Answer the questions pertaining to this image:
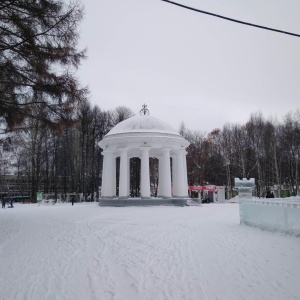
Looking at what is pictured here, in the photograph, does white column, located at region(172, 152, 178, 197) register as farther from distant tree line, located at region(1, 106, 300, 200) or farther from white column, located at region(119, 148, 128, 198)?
distant tree line, located at region(1, 106, 300, 200)

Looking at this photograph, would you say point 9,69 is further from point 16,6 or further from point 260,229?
point 260,229

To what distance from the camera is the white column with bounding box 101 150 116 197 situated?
27.6 m

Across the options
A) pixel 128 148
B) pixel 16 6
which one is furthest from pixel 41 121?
pixel 128 148

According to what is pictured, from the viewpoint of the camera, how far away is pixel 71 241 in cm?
862

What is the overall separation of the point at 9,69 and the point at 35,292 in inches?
332

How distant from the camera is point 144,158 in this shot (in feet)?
86.2

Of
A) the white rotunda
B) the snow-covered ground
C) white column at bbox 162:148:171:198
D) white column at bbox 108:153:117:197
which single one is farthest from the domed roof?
the snow-covered ground

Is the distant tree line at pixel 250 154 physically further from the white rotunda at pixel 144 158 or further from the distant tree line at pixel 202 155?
the white rotunda at pixel 144 158

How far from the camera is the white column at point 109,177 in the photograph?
27.6 metres

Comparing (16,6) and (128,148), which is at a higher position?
(16,6)

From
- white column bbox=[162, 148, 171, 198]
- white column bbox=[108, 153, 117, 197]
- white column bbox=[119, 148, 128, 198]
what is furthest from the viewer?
white column bbox=[108, 153, 117, 197]

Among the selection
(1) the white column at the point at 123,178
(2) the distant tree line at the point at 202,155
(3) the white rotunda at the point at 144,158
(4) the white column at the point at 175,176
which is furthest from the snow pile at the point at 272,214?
(2) the distant tree line at the point at 202,155

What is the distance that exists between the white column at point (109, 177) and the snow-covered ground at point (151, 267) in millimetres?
18062

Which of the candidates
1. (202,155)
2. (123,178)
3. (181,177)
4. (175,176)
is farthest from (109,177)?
(202,155)
